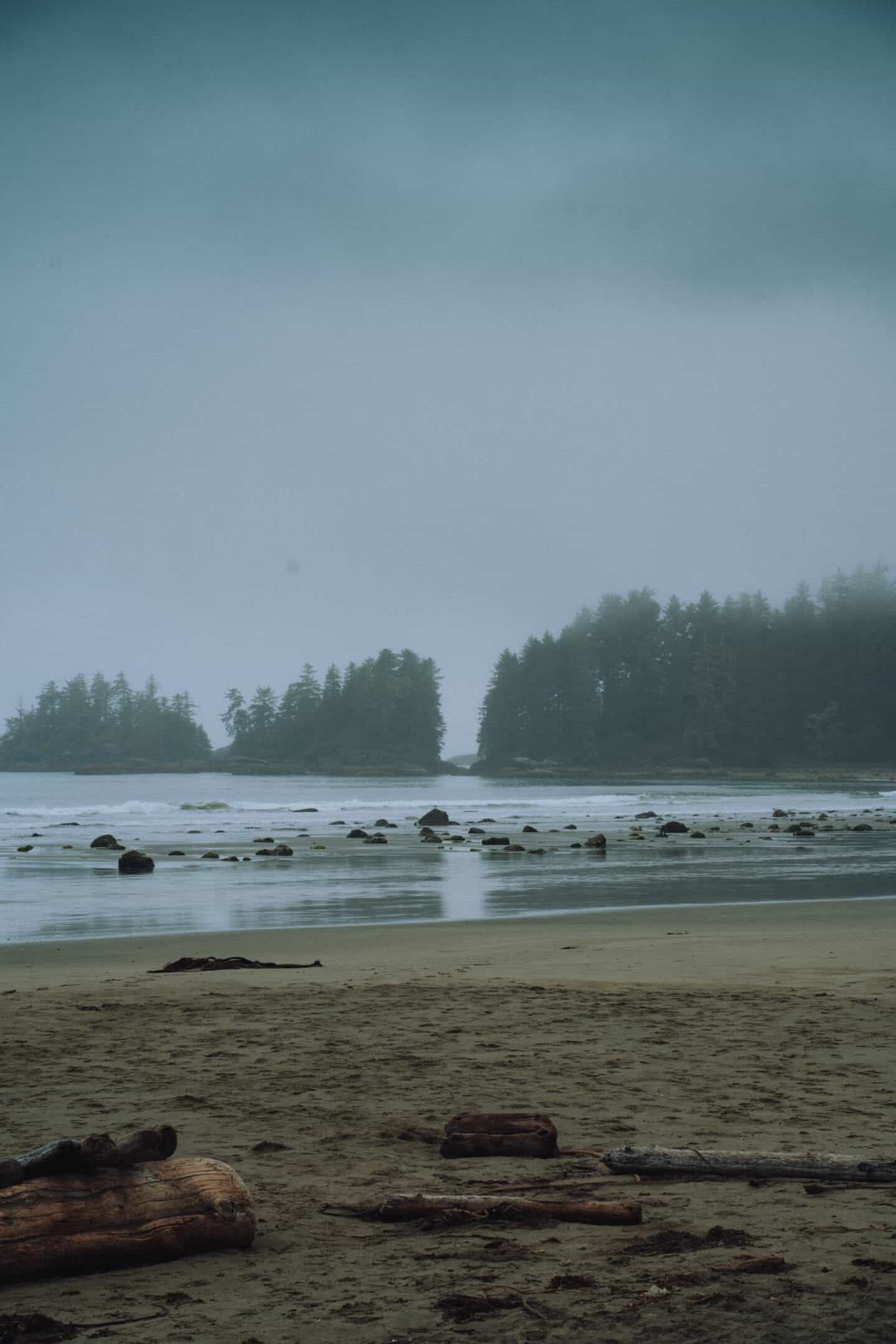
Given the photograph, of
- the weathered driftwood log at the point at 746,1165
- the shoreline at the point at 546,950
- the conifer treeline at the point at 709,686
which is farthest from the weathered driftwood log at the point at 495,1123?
the conifer treeline at the point at 709,686

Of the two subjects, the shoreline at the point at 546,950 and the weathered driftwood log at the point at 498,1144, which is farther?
the shoreline at the point at 546,950

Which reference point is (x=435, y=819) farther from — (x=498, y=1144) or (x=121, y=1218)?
(x=121, y=1218)

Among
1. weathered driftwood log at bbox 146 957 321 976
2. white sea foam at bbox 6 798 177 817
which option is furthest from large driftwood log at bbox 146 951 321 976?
white sea foam at bbox 6 798 177 817

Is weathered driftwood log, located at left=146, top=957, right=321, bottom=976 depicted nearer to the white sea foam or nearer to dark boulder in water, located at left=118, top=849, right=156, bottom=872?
dark boulder in water, located at left=118, top=849, right=156, bottom=872

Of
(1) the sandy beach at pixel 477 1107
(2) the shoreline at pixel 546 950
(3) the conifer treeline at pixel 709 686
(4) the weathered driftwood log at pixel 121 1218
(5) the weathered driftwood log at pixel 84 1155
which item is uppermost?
(3) the conifer treeline at pixel 709 686

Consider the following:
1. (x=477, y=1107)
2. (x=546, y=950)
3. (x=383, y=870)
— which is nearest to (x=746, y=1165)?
(x=477, y=1107)

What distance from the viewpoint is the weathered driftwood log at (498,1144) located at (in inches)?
188

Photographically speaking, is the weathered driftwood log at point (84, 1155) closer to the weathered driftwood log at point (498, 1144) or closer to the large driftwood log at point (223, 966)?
the weathered driftwood log at point (498, 1144)

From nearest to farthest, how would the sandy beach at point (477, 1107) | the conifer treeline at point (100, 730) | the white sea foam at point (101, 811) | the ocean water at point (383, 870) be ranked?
1. the sandy beach at point (477, 1107)
2. the ocean water at point (383, 870)
3. the white sea foam at point (101, 811)
4. the conifer treeline at point (100, 730)

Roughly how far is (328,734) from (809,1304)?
123851 mm

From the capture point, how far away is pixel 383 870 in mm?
21328

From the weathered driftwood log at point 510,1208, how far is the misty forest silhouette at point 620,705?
10375cm

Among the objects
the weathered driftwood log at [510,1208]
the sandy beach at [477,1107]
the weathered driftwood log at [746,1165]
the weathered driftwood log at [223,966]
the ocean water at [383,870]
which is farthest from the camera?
the ocean water at [383,870]

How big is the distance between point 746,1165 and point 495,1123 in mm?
1098
